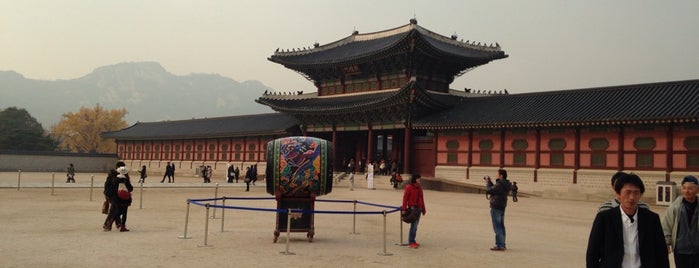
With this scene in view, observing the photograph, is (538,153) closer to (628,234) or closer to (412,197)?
(412,197)

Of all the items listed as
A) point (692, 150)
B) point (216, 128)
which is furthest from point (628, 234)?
point (216, 128)

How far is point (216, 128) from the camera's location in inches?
2208

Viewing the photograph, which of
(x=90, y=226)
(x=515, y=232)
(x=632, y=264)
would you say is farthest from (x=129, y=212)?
(x=632, y=264)

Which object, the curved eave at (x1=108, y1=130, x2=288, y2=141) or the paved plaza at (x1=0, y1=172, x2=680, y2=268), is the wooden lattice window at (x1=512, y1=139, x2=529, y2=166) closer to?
the paved plaza at (x1=0, y1=172, x2=680, y2=268)

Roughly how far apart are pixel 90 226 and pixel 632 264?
41.6ft

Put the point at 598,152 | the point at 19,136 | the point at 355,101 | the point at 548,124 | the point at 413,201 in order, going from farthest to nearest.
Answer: the point at 19,136
the point at 355,101
the point at 548,124
the point at 598,152
the point at 413,201

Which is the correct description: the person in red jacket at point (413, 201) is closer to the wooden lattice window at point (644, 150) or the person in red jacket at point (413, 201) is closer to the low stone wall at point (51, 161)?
the wooden lattice window at point (644, 150)

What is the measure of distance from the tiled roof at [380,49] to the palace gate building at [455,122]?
13cm

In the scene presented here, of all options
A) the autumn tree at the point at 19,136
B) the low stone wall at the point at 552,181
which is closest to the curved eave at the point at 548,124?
the low stone wall at the point at 552,181

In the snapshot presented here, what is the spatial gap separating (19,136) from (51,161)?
59.6 feet

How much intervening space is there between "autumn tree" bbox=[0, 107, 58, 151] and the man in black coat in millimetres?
83802

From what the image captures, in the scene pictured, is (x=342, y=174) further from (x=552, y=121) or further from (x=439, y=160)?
(x=552, y=121)

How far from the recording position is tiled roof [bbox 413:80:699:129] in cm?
2623

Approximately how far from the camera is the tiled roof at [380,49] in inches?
1539
